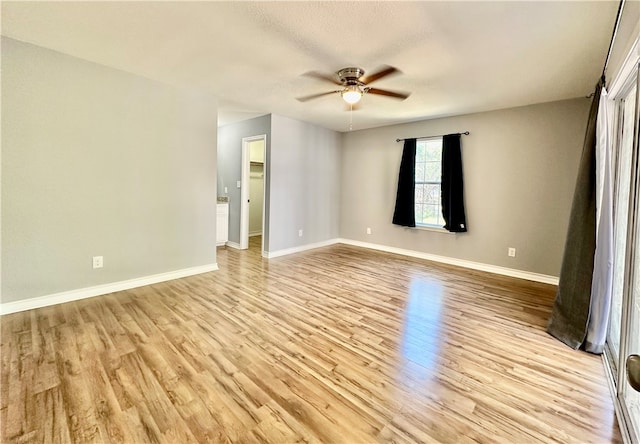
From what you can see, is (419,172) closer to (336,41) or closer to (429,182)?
(429,182)

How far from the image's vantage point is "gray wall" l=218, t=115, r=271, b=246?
5.09 meters

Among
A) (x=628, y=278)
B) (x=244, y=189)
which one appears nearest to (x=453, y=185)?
(x=628, y=278)

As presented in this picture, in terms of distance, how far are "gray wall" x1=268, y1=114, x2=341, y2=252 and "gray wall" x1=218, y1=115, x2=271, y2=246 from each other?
321 mm

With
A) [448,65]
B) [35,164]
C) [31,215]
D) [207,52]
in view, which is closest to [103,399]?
[31,215]

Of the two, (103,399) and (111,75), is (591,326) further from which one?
(111,75)

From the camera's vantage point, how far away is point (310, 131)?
543 cm

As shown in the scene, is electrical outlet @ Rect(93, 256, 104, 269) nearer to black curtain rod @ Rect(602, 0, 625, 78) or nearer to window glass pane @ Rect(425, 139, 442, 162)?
black curtain rod @ Rect(602, 0, 625, 78)

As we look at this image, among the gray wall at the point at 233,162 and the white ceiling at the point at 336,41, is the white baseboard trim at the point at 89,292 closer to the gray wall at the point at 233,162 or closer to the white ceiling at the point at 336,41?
the gray wall at the point at 233,162

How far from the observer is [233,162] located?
555cm

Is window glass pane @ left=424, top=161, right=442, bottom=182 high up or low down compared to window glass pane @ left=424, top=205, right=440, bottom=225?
up

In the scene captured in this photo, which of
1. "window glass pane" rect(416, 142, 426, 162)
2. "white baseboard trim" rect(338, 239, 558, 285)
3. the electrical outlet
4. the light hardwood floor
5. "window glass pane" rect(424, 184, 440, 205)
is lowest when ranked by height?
the light hardwood floor

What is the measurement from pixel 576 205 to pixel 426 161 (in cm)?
277

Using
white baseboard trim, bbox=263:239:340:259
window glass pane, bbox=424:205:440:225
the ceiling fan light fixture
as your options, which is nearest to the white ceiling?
the ceiling fan light fixture

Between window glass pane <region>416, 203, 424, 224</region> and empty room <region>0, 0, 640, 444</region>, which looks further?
window glass pane <region>416, 203, 424, 224</region>
